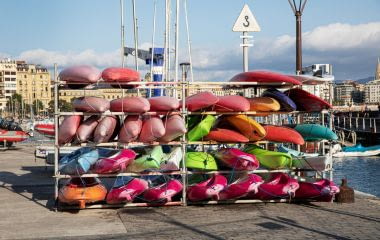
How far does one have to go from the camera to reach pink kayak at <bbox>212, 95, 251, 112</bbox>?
37.6 feet

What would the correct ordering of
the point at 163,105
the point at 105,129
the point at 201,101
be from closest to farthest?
the point at 105,129 → the point at 163,105 → the point at 201,101

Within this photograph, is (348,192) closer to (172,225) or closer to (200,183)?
(200,183)

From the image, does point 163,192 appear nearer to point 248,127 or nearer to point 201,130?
point 201,130

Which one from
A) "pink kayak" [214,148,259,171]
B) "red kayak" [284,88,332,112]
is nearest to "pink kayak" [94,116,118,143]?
"pink kayak" [214,148,259,171]

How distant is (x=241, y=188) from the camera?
36.4 ft

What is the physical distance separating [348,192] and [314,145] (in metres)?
9.57

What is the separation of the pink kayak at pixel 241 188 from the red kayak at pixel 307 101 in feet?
7.03

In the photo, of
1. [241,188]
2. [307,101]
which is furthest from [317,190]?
[307,101]

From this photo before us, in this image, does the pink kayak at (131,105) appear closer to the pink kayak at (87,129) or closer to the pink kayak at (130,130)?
the pink kayak at (130,130)

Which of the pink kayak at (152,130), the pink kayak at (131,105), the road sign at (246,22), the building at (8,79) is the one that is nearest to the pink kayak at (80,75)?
the pink kayak at (131,105)

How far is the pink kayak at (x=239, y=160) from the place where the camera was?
11.1 metres

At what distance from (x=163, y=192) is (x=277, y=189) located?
2.30 metres

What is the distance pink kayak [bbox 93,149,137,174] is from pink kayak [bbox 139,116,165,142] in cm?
48

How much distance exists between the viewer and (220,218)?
398 inches
